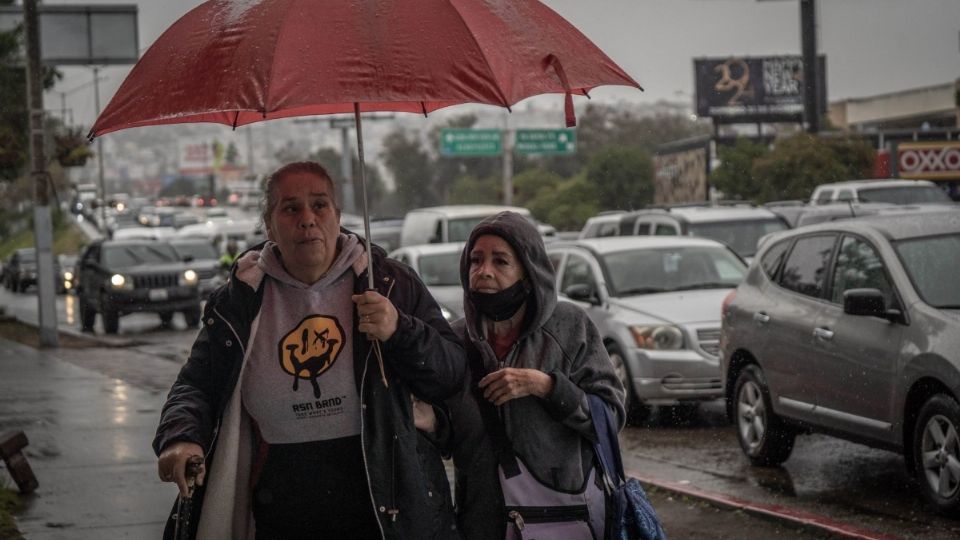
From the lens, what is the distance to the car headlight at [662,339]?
12719 millimetres

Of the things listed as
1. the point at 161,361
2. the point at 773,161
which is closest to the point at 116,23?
the point at 161,361

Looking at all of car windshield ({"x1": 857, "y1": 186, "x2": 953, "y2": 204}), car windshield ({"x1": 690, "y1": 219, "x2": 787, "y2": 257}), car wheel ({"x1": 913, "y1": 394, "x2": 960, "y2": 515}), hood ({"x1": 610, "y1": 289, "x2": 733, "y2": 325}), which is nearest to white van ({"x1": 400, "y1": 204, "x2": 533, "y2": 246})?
car windshield ({"x1": 690, "y1": 219, "x2": 787, "y2": 257})

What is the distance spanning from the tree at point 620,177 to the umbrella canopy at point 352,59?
72870 millimetres

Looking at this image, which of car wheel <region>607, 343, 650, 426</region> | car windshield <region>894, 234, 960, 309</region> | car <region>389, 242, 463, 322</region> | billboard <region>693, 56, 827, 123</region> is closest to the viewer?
car windshield <region>894, 234, 960, 309</region>

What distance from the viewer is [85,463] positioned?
33.8 ft

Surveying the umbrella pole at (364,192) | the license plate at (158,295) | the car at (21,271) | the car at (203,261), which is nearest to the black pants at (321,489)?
the umbrella pole at (364,192)

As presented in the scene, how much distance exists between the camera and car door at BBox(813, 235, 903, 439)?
27.9 feet

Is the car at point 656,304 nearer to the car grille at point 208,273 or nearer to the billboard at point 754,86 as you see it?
the car grille at point 208,273

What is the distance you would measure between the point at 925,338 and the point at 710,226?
11.3 meters

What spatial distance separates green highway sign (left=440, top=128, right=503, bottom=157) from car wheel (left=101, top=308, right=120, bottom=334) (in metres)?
31.9

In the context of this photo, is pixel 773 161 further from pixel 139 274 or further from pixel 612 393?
pixel 612 393

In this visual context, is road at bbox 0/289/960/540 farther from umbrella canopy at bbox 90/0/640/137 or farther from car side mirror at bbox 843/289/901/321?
umbrella canopy at bbox 90/0/640/137

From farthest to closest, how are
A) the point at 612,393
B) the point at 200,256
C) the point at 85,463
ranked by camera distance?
the point at 200,256, the point at 85,463, the point at 612,393

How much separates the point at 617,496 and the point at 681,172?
73.6 meters
